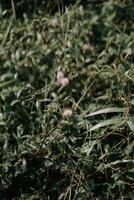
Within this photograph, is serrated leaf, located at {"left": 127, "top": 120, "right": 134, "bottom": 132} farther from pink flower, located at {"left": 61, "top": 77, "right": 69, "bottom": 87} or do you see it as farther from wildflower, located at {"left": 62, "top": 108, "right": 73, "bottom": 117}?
pink flower, located at {"left": 61, "top": 77, "right": 69, "bottom": 87}

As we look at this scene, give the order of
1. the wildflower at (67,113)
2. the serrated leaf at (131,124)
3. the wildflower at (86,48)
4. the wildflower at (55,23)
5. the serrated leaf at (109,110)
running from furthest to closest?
the wildflower at (55,23) < the wildflower at (86,48) < the wildflower at (67,113) < the serrated leaf at (109,110) < the serrated leaf at (131,124)

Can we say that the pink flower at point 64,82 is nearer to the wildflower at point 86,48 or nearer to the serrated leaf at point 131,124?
the wildflower at point 86,48

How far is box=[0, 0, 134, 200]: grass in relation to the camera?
7.86 feet

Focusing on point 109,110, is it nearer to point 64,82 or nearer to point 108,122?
point 108,122

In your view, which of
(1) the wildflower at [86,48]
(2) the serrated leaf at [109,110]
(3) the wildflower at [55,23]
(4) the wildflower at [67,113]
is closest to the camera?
(2) the serrated leaf at [109,110]

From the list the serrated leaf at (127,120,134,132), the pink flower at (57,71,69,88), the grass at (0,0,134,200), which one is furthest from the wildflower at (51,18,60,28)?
the serrated leaf at (127,120,134,132)

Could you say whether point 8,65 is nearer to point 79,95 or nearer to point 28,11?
point 79,95

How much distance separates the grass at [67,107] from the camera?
240 centimetres

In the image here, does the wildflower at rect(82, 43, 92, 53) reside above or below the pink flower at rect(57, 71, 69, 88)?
above

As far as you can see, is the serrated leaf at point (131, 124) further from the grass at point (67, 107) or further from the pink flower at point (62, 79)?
the pink flower at point (62, 79)

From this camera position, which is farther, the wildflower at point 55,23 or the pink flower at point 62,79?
the wildflower at point 55,23

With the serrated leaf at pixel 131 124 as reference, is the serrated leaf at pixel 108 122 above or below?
below

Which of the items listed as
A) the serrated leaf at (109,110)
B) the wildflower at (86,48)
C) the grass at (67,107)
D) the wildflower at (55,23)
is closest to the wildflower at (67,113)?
the grass at (67,107)

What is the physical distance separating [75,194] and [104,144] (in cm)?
32
